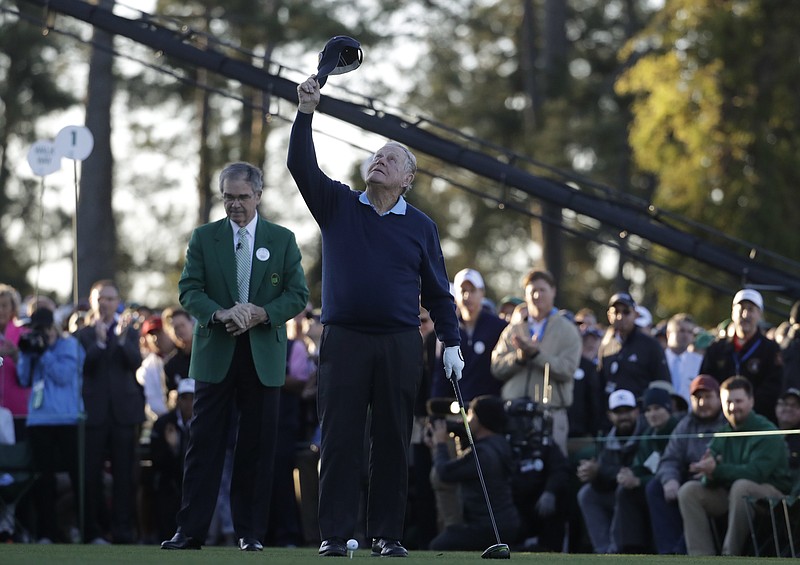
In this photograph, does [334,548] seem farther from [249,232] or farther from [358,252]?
[249,232]

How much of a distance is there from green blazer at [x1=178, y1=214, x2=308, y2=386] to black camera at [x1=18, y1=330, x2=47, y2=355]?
456 cm

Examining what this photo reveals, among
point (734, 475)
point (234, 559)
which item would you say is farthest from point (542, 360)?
point (234, 559)

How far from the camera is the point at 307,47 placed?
32.7 metres

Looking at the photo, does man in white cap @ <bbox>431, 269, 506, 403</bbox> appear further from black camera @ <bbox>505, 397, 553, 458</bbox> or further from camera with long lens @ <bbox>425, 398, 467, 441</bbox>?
black camera @ <bbox>505, 397, 553, 458</bbox>

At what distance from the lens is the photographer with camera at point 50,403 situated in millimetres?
13781

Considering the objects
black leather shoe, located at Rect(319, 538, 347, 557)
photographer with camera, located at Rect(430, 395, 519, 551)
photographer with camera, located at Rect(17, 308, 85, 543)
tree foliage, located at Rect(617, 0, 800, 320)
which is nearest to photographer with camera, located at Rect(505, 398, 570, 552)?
photographer with camera, located at Rect(430, 395, 519, 551)

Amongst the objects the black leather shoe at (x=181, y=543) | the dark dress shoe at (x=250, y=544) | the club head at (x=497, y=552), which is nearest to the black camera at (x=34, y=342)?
the dark dress shoe at (x=250, y=544)

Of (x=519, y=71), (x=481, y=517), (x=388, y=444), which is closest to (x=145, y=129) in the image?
(x=519, y=71)

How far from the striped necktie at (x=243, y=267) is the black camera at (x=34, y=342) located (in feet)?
15.5

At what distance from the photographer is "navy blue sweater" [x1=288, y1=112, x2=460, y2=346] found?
27.7 ft

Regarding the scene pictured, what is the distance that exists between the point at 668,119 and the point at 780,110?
2009 mm

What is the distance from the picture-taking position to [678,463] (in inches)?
480

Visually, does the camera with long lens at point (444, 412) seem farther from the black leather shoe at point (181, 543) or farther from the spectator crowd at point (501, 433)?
the black leather shoe at point (181, 543)

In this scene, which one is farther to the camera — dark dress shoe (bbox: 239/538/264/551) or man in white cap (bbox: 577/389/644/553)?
man in white cap (bbox: 577/389/644/553)
